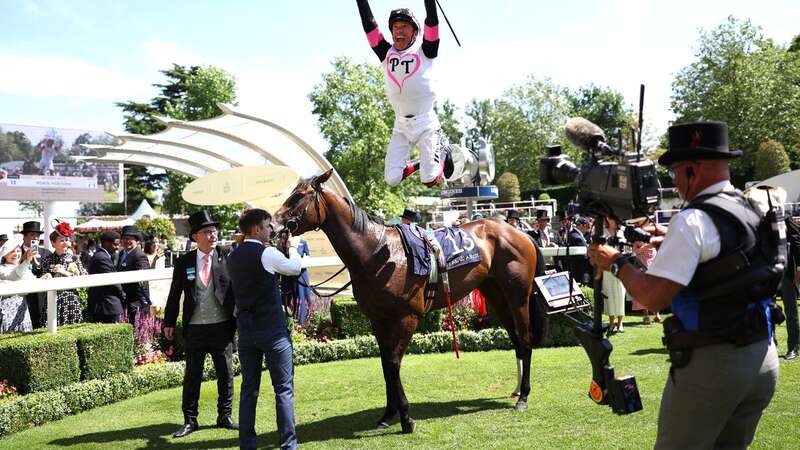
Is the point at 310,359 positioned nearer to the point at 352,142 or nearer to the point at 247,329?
the point at 247,329

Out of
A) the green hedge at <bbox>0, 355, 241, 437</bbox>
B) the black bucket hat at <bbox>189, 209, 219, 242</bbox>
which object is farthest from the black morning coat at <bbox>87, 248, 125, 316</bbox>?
the black bucket hat at <bbox>189, 209, 219, 242</bbox>

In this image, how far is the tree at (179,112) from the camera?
3634 centimetres

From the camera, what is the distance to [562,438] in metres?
5.34

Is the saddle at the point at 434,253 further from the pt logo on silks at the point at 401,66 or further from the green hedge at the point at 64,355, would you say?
the green hedge at the point at 64,355

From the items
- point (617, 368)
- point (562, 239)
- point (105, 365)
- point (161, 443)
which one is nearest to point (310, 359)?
point (105, 365)

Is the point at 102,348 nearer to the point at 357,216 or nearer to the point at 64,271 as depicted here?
the point at 64,271

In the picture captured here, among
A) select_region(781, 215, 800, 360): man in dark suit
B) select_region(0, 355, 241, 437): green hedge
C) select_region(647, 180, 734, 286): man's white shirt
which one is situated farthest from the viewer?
select_region(781, 215, 800, 360): man in dark suit

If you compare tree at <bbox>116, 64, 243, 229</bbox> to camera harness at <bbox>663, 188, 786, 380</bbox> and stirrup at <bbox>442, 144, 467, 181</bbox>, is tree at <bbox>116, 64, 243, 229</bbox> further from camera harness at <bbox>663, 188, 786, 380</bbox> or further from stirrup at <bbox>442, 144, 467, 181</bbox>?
camera harness at <bbox>663, 188, 786, 380</bbox>

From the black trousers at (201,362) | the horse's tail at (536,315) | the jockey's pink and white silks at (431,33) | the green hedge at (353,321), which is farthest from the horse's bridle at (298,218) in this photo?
the green hedge at (353,321)

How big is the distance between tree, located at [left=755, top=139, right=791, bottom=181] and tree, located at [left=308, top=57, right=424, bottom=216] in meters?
21.5

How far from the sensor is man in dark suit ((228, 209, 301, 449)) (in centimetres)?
496

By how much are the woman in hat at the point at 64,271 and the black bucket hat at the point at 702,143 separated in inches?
318

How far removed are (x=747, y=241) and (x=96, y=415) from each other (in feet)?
21.3

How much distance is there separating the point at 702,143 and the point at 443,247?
12.6 ft
